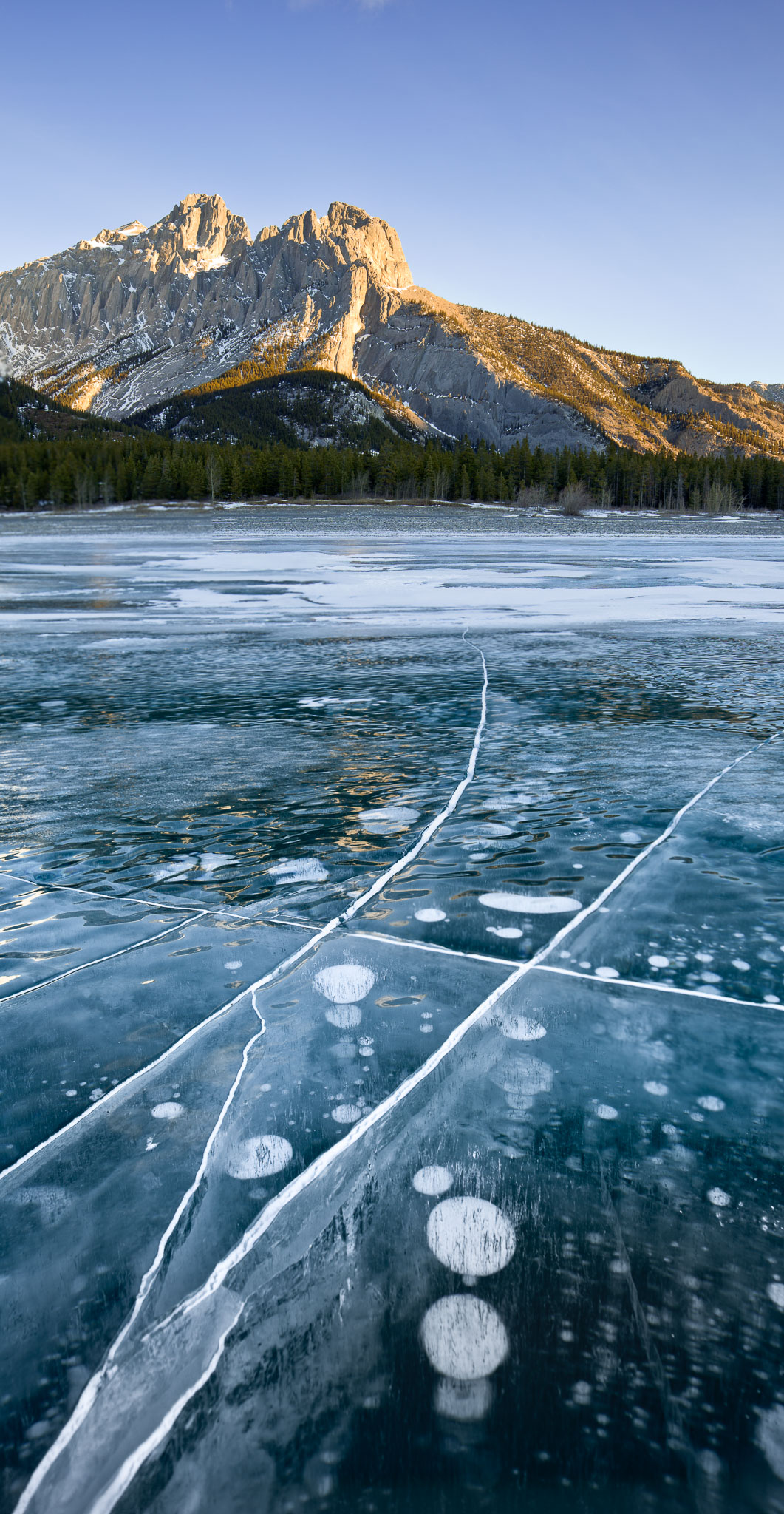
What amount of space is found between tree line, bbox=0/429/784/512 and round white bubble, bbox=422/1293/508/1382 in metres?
100

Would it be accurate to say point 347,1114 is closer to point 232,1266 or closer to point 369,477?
point 232,1266

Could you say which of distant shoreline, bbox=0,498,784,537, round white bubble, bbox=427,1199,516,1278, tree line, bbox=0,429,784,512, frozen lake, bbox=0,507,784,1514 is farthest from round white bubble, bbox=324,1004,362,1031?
tree line, bbox=0,429,784,512

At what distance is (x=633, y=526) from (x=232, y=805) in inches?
2616

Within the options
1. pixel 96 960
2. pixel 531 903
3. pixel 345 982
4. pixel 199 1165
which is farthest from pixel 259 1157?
pixel 531 903

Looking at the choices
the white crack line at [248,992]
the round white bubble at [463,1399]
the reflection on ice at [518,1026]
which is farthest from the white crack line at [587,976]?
the round white bubble at [463,1399]

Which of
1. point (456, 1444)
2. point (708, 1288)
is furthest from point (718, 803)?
point (456, 1444)

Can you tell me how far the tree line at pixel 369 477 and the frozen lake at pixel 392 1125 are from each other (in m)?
97.4

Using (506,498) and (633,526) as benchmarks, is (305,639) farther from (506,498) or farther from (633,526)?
(506,498)

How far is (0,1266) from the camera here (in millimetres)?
1717

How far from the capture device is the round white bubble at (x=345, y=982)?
2717 millimetres

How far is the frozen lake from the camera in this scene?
53.9 inches

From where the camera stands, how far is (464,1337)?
154cm

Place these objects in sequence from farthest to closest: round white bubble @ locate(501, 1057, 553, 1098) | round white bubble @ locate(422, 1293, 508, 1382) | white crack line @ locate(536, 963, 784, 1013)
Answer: white crack line @ locate(536, 963, 784, 1013) < round white bubble @ locate(501, 1057, 553, 1098) < round white bubble @ locate(422, 1293, 508, 1382)

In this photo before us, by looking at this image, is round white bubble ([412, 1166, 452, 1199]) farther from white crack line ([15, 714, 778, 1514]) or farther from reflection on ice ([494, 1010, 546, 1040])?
reflection on ice ([494, 1010, 546, 1040])
